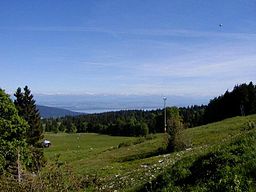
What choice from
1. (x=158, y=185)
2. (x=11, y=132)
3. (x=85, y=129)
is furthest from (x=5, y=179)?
(x=85, y=129)

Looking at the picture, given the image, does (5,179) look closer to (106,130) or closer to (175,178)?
(175,178)

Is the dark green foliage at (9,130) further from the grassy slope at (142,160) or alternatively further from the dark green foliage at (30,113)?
the dark green foliage at (30,113)

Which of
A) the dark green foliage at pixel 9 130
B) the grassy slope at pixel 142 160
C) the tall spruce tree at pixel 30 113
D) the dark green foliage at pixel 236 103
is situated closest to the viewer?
the grassy slope at pixel 142 160

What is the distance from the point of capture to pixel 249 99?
279 feet

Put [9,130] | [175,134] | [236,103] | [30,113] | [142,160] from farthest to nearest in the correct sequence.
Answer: [236,103]
[30,113]
[9,130]
[175,134]
[142,160]

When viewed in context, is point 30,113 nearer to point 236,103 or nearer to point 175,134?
point 175,134

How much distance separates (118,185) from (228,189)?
10147mm

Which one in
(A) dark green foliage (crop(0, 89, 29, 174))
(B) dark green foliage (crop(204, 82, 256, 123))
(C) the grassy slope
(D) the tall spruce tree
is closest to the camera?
(C) the grassy slope

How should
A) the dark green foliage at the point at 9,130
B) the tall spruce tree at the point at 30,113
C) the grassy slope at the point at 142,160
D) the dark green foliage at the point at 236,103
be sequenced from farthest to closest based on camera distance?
the dark green foliage at the point at 236,103, the tall spruce tree at the point at 30,113, the dark green foliage at the point at 9,130, the grassy slope at the point at 142,160

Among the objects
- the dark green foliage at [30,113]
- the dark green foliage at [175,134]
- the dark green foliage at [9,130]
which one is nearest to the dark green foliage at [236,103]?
the dark green foliage at [30,113]

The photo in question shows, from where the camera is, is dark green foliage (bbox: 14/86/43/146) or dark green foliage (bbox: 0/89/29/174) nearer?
dark green foliage (bbox: 0/89/29/174)

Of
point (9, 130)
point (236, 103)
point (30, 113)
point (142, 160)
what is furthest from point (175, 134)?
point (236, 103)

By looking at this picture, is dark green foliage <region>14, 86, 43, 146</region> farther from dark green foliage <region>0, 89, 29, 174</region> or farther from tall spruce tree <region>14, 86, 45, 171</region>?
dark green foliage <region>0, 89, 29, 174</region>

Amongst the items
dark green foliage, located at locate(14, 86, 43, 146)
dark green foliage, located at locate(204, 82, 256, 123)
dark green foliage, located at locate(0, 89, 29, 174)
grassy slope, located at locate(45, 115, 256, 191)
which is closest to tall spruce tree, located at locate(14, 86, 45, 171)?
dark green foliage, located at locate(14, 86, 43, 146)
